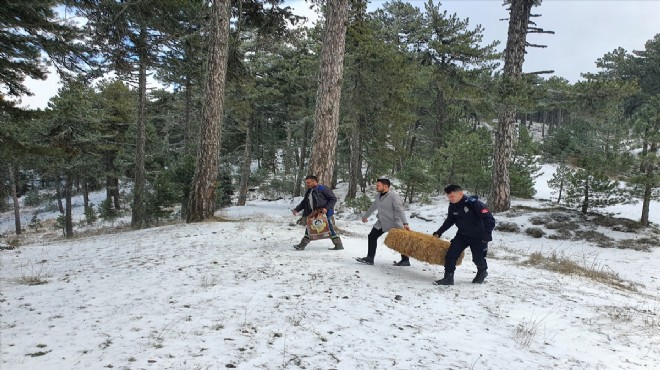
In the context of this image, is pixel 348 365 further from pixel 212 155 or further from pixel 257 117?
pixel 257 117

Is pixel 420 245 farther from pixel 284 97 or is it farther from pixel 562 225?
pixel 284 97

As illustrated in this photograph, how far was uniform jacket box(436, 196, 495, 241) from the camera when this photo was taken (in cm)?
615

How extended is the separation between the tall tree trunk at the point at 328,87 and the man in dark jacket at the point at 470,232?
4.73 metres

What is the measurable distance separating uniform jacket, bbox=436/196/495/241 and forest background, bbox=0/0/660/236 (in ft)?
16.4

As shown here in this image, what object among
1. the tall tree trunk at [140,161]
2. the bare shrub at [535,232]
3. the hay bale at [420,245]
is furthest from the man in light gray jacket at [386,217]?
the tall tree trunk at [140,161]

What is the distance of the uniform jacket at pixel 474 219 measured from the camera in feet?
20.2

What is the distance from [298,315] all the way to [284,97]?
25.3 m

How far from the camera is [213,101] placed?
1135cm

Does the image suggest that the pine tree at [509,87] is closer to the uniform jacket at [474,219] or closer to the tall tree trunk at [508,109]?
the tall tree trunk at [508,109]

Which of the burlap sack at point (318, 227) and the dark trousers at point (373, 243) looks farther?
the burlap sack at point (318, 227)

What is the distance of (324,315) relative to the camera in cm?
445

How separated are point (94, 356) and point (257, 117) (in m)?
25.7

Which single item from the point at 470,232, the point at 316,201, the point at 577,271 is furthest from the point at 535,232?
the point at 316,201

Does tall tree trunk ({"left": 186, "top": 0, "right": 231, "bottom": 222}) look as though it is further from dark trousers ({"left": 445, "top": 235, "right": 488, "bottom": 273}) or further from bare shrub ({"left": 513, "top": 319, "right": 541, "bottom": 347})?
bare shrub ({"left": 513, "top": 319, "right": 541, "bottom": 347})
